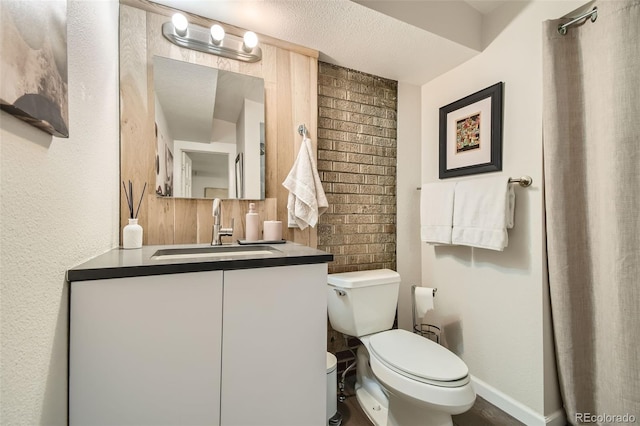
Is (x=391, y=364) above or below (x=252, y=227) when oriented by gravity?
below

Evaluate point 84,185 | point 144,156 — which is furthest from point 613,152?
point 144,156

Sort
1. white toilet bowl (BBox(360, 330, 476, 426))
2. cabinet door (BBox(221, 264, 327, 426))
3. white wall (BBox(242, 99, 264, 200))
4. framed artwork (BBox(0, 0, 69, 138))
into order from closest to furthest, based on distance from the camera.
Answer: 1. framed artwork (BBox(0, 0, 69, 138))
2. cabinet door (BBox(221, 264, 327, 426))
3. white toilet bowl (BBox(360, 330, 476, 426))
4. white wall (BBox(242, 99, 264, 200))

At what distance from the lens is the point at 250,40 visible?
1479mm

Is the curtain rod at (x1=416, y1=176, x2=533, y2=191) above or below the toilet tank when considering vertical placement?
above

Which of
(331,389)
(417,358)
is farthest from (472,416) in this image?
(331,389)

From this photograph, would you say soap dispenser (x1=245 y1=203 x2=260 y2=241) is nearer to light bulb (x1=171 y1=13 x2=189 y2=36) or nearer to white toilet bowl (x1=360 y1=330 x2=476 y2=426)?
white toilet bowl (x1=360 y1=330 x2=476 y2=426)

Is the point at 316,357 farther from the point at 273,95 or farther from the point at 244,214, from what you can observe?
the point at 273,95

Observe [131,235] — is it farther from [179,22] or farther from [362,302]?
[362,302]

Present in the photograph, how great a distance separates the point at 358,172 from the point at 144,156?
4.28ft

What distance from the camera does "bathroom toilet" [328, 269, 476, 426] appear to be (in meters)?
1.12

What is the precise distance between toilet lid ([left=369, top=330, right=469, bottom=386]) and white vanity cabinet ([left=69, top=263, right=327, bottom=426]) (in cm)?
40

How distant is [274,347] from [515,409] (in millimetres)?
1468

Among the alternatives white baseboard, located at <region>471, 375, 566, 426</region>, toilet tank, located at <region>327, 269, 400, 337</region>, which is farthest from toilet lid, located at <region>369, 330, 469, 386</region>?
white baseboard, located at <region>471, 375, 566, 426</region>

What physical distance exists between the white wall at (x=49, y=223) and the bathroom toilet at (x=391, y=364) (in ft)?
3.81
